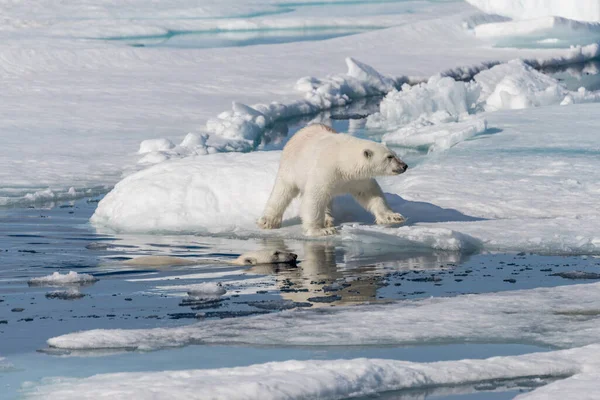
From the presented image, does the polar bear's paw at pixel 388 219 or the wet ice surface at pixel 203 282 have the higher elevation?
the polar bear's paw at pixel 388 219

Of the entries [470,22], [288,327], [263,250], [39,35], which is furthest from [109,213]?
[470,22]

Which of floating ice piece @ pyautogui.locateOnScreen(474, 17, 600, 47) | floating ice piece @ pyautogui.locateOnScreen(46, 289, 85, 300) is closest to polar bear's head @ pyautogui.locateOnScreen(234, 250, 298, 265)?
floating ice piece @ pyautogui.locateOnScreen(46, 289, 85, 300)

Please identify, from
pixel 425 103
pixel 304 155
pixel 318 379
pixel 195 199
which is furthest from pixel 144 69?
pixel 318 379

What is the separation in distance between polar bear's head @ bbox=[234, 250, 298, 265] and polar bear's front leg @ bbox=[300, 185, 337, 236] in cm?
60

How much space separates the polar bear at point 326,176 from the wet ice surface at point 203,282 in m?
0.27

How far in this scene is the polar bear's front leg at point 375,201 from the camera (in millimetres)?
7871

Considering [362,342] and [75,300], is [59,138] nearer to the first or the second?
[75,300]

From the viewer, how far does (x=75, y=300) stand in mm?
6188

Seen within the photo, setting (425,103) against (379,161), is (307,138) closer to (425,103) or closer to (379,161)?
(379,161)

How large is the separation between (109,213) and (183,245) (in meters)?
1.10

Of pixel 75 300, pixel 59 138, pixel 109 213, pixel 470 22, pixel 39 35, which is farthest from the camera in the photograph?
pixel 470 22

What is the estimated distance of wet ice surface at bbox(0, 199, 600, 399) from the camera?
4.86 m

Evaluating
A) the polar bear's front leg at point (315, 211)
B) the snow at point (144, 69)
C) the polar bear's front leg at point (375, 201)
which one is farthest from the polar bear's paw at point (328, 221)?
the snow at point (144, 69)

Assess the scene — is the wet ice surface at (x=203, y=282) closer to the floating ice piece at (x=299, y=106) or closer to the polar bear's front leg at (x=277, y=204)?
the polar bear's front leg at (x=277, y=204)
